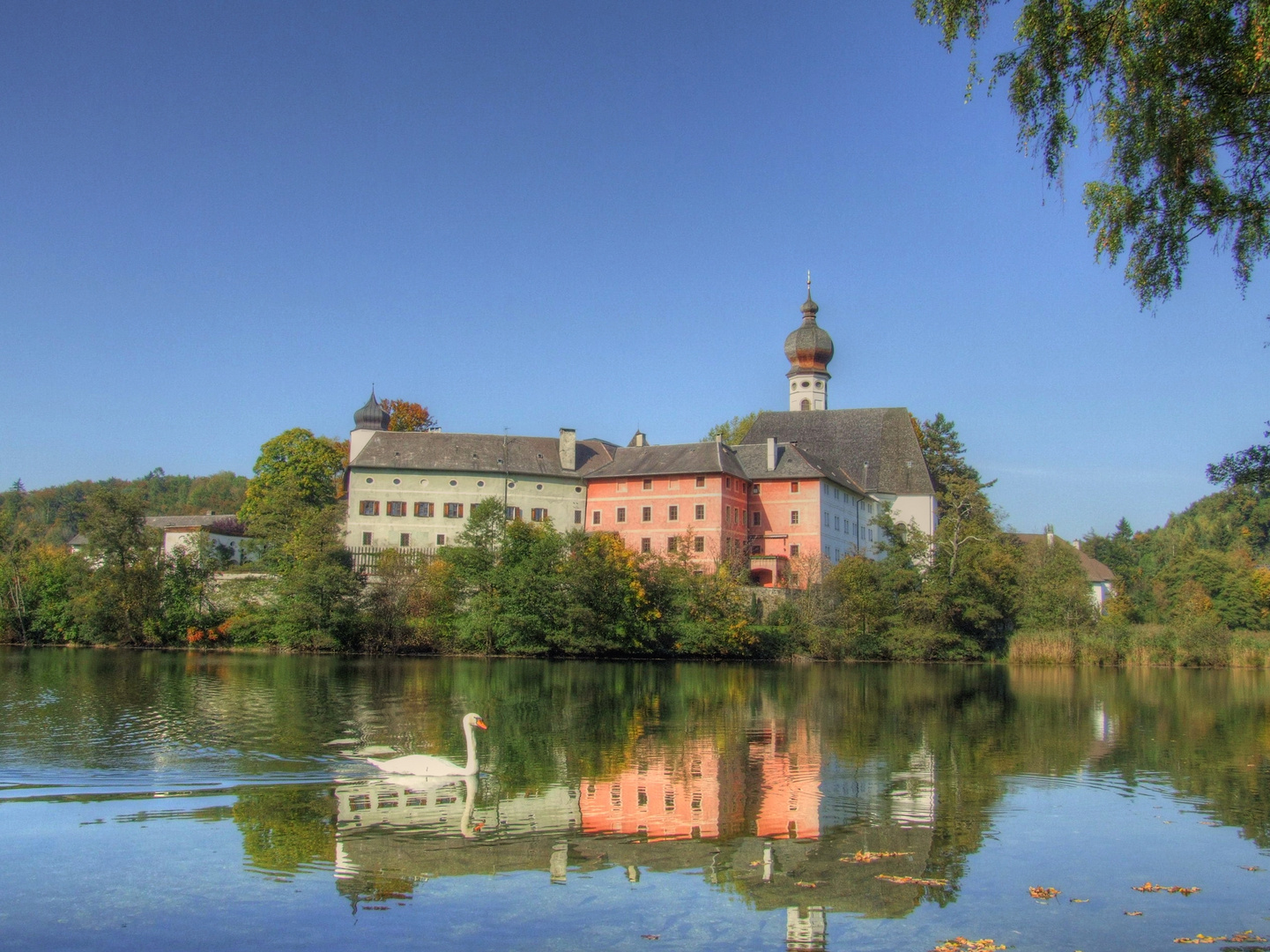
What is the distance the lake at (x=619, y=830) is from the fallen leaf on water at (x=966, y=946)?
17cm

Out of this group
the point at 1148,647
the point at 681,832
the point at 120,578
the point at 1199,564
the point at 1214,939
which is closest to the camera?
the point at 1214,939

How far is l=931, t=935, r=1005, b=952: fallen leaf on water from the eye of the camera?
7816 mm

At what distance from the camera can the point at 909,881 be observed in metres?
9.63

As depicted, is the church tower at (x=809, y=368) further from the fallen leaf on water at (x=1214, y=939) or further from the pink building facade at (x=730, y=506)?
the fallen leaf on water at (x=1214, y=939)

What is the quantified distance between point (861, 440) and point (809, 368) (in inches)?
421

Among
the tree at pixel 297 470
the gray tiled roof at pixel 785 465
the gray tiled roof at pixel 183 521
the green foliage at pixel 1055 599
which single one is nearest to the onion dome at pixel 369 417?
the tree at pixel 297 470

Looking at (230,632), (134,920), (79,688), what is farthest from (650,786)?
(230,632)

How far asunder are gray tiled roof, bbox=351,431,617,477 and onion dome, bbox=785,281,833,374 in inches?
890

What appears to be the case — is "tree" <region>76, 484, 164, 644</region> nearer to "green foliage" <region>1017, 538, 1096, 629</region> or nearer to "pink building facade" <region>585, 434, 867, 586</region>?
"pink building facade" <region>585, 434, 867, 586</region>

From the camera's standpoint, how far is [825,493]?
216 ft

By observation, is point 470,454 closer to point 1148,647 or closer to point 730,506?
point 730,506

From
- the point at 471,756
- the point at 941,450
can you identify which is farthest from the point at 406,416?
the point at 471,756

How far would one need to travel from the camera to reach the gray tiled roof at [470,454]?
65750 mm

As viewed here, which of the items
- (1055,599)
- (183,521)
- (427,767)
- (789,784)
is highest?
(183,521)
